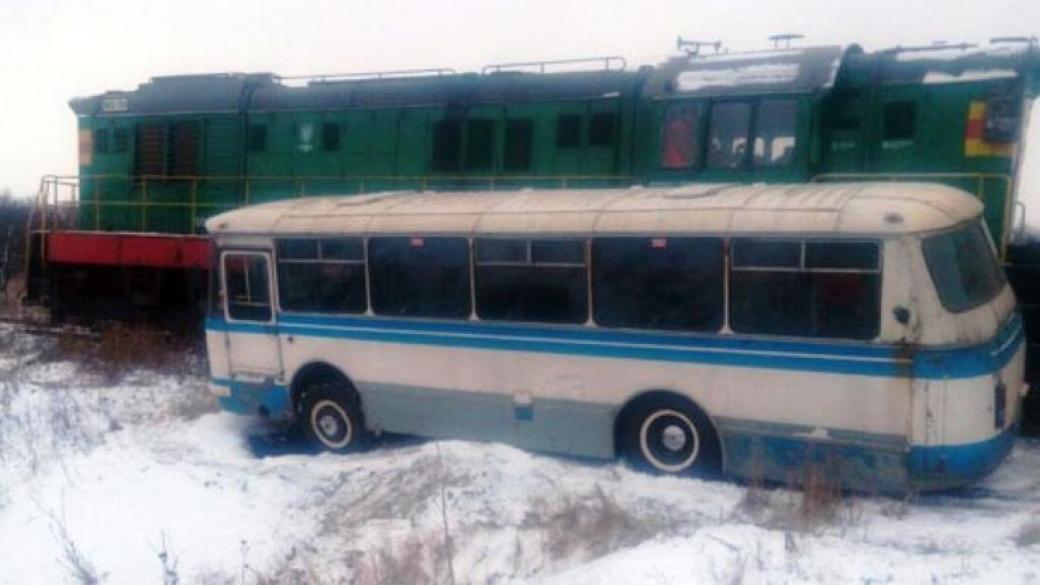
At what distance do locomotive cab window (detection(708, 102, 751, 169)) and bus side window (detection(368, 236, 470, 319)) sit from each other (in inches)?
157

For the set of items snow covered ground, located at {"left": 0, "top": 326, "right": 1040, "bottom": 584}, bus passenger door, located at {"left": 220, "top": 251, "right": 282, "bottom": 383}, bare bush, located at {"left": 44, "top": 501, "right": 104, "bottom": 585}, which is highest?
bus passenger door, located at {"left": 220, "top": 251, "right": 282, "bottom": 383}

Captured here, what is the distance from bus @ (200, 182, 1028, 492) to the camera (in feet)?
26.0

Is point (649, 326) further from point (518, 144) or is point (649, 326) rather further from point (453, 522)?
point (518, 144)

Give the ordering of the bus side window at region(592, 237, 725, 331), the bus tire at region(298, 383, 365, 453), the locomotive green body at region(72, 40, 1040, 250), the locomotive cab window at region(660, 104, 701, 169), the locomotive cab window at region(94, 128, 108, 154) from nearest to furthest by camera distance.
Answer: the bus side window at region(592, 237, 725, 331) → the bus tire at region(298, 383, 365, 453) → the locomotive green body at region(72, 40, 1040, 250) → the locomotive cab window at region(660, 104, 701, 169) → the locomotive cab window at region(94, 128, 108, 154)

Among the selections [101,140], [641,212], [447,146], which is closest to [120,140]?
[101,140]

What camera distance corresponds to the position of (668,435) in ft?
30.0

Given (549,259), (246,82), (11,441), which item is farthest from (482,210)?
(246,82)

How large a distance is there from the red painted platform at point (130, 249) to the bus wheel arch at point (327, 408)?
5.93m

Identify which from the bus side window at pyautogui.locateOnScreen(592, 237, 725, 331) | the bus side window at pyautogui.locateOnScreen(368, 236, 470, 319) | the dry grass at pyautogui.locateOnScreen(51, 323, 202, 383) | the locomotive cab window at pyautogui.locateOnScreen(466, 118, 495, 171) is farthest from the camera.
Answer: the dry grass at pyautogui.locateOnScreen(51, 323, 202, 383)

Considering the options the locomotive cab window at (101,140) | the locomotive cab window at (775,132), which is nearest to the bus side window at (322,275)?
the locomotive cab window at (775,132)

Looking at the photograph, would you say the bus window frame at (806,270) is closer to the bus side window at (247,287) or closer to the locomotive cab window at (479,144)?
the bus side window at (247,287)

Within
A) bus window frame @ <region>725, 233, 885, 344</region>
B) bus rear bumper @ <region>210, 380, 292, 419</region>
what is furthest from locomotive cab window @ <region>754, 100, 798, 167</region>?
bus rear bumper @ <region>210, 380, 292, 419</region>

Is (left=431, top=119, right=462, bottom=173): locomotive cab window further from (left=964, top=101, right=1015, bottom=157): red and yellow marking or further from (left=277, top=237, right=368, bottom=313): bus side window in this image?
(left=964, top=101, right=1015, bottom=157): red and yellow marking

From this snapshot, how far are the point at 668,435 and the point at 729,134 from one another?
15.3ft
